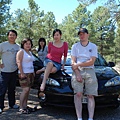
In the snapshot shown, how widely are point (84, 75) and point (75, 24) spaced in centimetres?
2742

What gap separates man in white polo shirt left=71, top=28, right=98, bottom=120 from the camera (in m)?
3.68

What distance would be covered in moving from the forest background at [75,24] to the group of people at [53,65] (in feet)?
28.1

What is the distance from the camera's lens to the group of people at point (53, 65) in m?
3.69

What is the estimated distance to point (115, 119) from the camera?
160 inches

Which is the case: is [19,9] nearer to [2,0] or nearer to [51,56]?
[2,0]

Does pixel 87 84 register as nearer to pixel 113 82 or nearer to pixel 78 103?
pixel 78 103

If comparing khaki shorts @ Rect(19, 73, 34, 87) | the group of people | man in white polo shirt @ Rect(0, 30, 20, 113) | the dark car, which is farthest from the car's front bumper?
man in white polo shirt @ Rect(0, 30, 20, 113)

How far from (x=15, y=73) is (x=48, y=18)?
3145 centimetres

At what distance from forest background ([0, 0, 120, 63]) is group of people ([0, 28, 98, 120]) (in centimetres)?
856

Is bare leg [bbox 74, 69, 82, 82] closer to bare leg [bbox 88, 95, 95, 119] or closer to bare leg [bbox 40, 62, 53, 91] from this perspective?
bare leg [bbox 88, 95, 95, 119]

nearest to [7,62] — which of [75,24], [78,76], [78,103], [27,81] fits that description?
[27,81]

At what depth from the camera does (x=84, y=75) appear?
3697 mm

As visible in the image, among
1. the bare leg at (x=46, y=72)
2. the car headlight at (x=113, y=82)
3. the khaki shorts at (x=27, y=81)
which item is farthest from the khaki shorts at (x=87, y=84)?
the khaki shorts at (x=27, y=81)

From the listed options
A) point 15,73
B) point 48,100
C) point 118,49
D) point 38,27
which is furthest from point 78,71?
point 118,49
